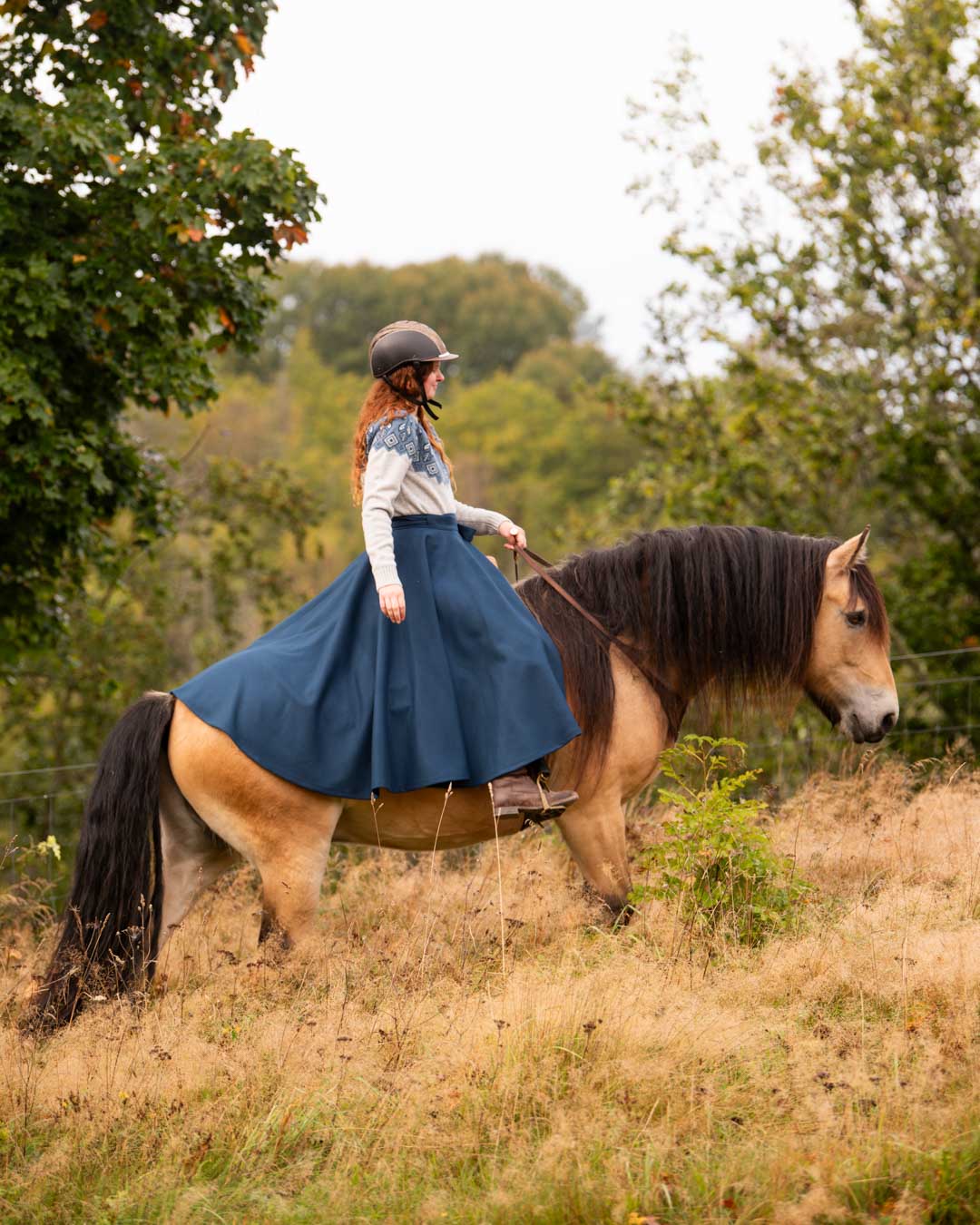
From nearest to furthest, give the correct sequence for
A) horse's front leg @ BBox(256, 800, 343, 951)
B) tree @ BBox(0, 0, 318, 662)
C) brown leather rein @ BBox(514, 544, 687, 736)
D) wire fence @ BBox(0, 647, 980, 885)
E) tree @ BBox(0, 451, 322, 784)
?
horse's front leg @ BBox(256, 800, 343, 951) → brown leather rein @ BBox(514, 544, 687, 736) → tree @ BBox(0, 0, 318, 662) → wire fence @ BBox(0, 647, 980, 885) → tree @ BBox(0, 451, 322, 784)

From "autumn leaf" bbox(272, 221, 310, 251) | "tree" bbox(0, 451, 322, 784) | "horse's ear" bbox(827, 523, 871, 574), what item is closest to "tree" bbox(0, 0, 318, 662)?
"autumn leaf" bbox(272, 221, 310, 251)

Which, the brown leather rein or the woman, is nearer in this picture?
the woman

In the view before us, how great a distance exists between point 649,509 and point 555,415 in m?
38.2

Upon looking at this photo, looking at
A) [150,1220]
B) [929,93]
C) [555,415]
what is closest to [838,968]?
[150,1220]

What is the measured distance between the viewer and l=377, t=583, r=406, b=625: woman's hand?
482 cm

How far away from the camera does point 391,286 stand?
6981 centimetres

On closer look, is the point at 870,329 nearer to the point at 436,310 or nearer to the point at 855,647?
the point at 855,647

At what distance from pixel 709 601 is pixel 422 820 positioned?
5.11ft

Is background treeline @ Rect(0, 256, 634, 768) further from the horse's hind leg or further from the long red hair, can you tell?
the horse's hind leg

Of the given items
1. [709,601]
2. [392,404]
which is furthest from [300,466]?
[392,404]

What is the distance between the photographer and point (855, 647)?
566 cm

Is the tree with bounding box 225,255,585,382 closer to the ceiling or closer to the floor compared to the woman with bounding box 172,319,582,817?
closer to the ceiling

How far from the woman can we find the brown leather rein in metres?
0.34

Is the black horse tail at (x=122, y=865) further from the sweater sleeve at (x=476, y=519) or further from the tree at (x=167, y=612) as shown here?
the tree at (x=167, y=612)
